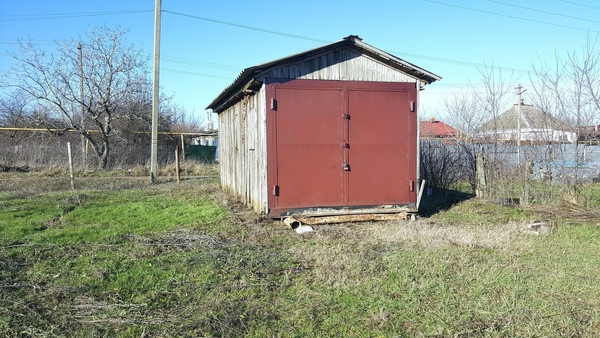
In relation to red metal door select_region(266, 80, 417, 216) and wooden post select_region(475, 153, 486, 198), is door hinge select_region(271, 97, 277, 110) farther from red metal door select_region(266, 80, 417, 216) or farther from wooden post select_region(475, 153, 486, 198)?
wooden post select_region(475, 153, 486, 198)

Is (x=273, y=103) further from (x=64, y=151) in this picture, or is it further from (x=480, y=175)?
(x=64, y=151)

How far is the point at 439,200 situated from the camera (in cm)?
1123

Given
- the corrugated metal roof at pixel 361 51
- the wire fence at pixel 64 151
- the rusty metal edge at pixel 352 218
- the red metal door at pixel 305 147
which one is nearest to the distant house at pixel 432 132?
the corrugated metal roof at pixel 361 51

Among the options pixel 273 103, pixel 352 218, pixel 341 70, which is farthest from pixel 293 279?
pixel 341 70

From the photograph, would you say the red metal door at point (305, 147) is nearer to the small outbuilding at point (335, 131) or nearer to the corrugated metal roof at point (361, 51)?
the small outbuilding at point (335, 131)

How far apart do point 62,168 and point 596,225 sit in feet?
60.3

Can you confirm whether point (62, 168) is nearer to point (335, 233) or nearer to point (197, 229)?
point (197, 229)

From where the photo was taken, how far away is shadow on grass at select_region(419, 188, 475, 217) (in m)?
9.74

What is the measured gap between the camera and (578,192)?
9328mm

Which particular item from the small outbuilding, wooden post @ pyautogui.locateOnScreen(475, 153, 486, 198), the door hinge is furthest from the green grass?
wooden post @ pyautogui.locateOnScreen(475, 153, 486, 198)

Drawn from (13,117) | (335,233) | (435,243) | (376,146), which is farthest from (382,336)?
(13,117)

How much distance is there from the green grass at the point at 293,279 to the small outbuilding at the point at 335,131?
628 mm

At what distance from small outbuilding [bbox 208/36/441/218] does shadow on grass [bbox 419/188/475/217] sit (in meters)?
1.29

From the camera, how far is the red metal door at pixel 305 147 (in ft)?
25.9
